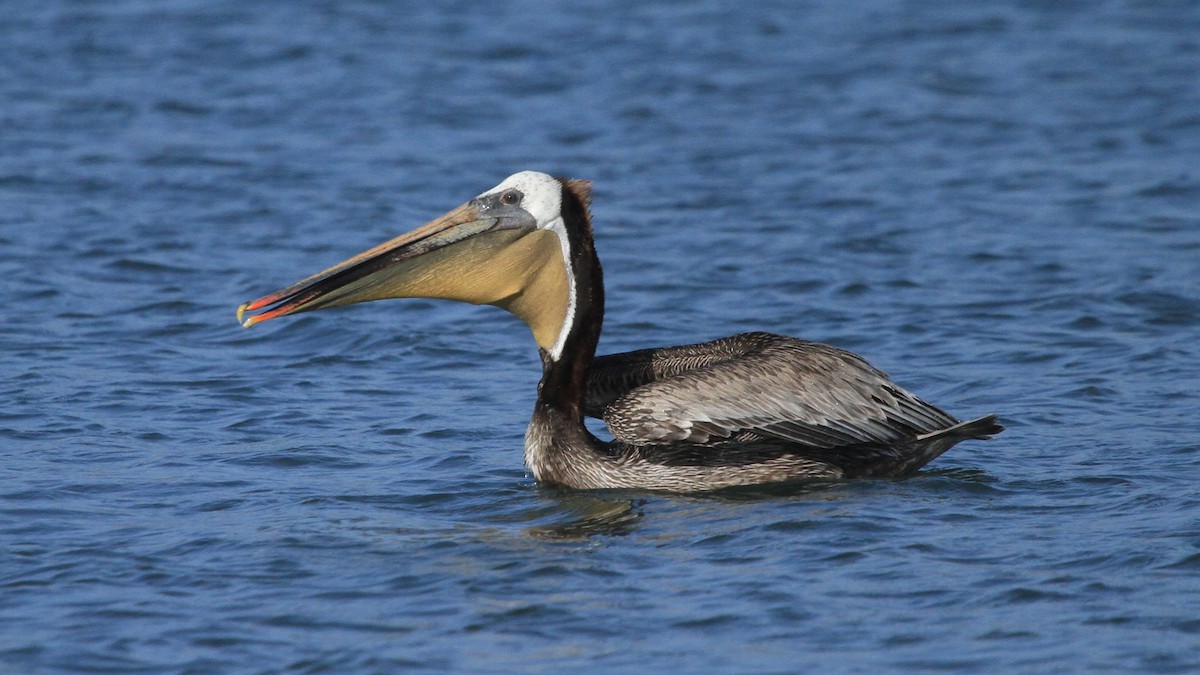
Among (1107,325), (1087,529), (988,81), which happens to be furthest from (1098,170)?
(1087,529)

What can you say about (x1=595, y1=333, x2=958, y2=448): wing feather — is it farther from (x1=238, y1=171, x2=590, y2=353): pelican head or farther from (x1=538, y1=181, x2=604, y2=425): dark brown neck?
(x1=238, y1=171, x2=590, y2=353): pelican head

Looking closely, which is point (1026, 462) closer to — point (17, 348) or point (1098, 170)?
point (17, 348)

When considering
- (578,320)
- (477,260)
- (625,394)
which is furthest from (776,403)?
(477,260)

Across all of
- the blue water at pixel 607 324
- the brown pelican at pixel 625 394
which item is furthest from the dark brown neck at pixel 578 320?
the blue water at pixel 607 324

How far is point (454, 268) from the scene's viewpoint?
6.73 m

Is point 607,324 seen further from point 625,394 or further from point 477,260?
point 477,260

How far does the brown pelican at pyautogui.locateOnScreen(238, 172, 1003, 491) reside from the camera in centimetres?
666

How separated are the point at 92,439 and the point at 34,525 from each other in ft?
4.01

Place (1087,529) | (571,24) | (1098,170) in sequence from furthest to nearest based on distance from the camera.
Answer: (571,24)
(1098,170)
(1087,529)

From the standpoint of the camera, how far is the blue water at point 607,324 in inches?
205

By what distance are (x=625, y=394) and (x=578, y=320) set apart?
0.36m

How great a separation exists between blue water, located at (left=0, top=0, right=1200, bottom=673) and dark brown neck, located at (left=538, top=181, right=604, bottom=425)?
40 centimetres

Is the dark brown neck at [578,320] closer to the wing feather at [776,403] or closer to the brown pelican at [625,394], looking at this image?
the brown pelican at [625,394]

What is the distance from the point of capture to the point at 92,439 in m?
7.26
